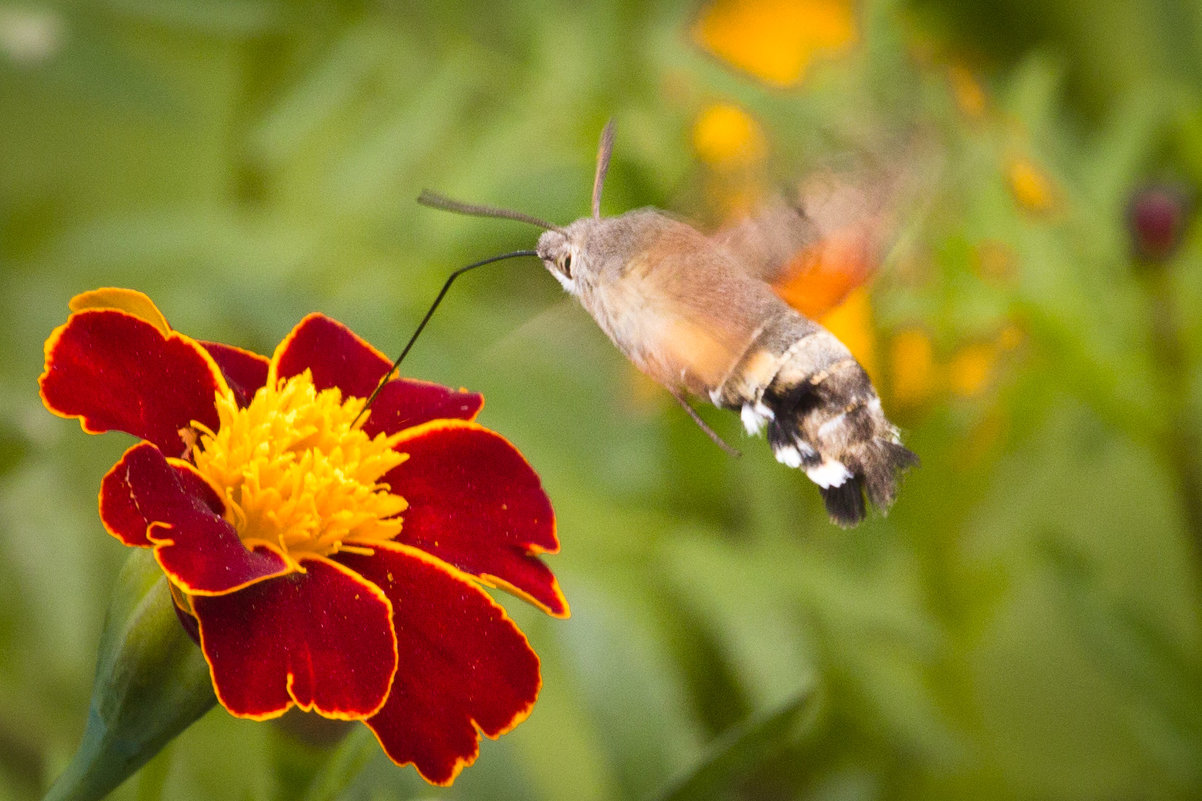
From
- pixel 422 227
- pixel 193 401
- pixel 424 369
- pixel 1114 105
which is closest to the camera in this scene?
pixel 193 401

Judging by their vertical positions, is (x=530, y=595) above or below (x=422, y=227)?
above

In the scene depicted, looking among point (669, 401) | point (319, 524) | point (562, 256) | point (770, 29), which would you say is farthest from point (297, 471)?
point (770, 29)

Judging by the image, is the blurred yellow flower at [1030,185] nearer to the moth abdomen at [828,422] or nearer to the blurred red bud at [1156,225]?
the blurred red bud at [1156,225]

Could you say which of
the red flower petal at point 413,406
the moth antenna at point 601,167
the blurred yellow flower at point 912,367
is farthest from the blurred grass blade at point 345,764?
the blurred yellow flower at point 912,367

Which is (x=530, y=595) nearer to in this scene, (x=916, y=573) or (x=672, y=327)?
(x=672, y=327)

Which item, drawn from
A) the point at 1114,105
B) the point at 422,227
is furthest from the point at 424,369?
the point at 1114,105

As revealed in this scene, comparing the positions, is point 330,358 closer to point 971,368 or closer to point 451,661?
point 451,661

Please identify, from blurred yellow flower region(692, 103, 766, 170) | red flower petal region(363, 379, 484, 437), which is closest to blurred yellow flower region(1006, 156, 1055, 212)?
blurred yellow flower region(692, 103, 766, 170)
